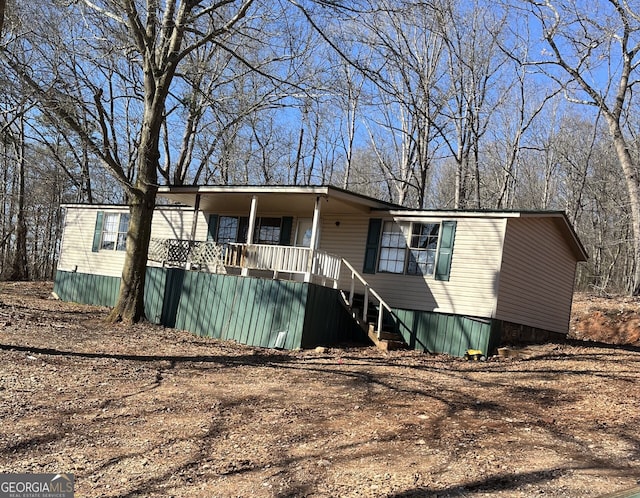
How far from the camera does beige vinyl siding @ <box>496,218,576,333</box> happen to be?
13.2 meters

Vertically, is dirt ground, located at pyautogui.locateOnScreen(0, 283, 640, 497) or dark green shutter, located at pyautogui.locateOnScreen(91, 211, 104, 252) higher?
dark green shutter, located at pyautogui.locateOnScreen(91, 211, 104, 252)

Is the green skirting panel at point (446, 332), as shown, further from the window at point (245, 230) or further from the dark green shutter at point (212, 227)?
the dark green shutter at point (212, 227)

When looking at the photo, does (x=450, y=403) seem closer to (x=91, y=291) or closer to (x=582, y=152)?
(x=91, y=291)

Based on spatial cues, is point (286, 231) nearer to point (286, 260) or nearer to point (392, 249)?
point (286, 260)

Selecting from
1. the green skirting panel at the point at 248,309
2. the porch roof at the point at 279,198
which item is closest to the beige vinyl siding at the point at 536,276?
the porch roof at the point at 279,198

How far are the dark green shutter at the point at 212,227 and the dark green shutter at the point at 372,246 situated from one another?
197 inches

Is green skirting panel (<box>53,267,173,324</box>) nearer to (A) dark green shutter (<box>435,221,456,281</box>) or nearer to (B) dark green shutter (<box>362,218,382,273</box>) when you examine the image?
(B) dark green shutter (<box>362,218,382,273</box>)

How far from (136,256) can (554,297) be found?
10.7 metres

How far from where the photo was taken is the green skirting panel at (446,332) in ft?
41.5

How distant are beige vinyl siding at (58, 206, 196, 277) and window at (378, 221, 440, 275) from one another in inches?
232

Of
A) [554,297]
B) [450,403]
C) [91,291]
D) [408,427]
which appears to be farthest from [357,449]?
[91,291]

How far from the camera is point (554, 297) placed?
15797mm

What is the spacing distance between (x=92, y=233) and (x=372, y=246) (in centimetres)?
966

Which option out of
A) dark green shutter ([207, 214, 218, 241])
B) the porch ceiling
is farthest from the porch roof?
dark green shutter ([207, 214, 218, 241])
